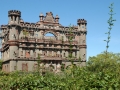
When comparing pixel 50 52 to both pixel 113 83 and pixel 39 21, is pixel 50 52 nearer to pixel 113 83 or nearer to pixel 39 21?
pixel 39 21

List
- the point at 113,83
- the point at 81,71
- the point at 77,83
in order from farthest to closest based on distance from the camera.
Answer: the point at 81,71, the point at 77,83, the point at 113,83

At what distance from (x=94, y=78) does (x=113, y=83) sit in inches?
33.2

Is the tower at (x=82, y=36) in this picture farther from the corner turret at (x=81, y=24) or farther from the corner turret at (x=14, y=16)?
the corner turret at (x=14, y=16)

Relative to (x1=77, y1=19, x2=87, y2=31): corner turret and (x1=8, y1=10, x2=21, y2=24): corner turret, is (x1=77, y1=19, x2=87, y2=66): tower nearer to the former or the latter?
(x1=77, y1=19, x2=87, y2=31): corner turret

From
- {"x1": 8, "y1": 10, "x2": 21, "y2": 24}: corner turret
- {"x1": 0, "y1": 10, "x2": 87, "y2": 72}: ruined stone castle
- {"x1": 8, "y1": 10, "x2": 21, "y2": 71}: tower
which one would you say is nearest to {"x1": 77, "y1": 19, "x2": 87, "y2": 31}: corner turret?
{"x1": 0, "y1": 10, "x2": 87, "y2": 72}: ruined stone castle

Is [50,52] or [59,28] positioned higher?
[59,28]

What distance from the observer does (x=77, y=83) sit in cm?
957

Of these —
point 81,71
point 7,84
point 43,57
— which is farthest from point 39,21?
point 81,71

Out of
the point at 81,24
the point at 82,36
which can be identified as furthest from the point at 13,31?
the point at 82,36

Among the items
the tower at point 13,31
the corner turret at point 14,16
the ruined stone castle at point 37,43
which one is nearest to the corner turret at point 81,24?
the ruined stone castle at point 37,43

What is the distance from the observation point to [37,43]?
52531mm

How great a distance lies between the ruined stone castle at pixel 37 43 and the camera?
50.3 m

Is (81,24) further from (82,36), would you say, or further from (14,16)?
(14,16)

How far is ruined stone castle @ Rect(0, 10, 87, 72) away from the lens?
165 ft
